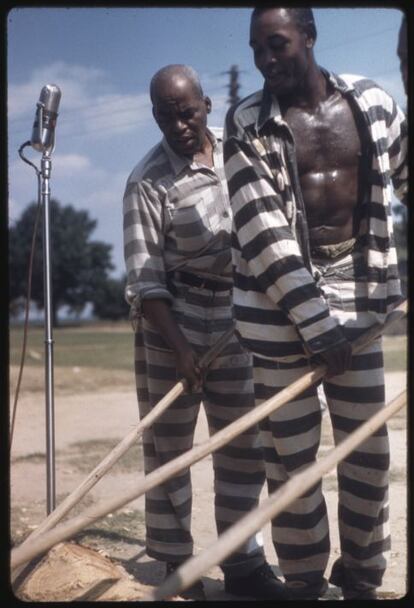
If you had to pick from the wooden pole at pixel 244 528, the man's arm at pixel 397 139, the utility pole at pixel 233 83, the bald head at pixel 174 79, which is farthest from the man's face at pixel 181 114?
the utility pole at pixel 233 83

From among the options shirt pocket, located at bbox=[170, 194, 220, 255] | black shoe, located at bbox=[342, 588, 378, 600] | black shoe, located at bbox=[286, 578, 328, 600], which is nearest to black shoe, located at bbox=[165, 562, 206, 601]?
black shoe, located at bbox=[286, 578, 328, 600]

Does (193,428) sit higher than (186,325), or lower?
lower

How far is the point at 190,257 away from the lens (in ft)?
11.2

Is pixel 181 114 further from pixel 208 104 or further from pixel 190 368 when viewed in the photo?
pixel 190 368

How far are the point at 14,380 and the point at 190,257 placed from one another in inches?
363

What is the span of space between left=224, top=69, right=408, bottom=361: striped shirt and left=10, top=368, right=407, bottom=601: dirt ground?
0.81 m

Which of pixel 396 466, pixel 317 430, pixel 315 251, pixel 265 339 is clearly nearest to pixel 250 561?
pixel 317 430

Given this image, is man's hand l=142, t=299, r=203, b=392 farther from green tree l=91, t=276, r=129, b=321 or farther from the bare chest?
green tree l=91, t=276, r=129, b=321

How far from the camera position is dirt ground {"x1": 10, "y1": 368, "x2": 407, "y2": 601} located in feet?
12.8

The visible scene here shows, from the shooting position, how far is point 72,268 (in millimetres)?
54219

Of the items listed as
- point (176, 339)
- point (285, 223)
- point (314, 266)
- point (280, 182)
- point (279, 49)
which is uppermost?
point (279, 49)

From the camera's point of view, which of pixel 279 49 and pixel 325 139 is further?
pixel 325 139

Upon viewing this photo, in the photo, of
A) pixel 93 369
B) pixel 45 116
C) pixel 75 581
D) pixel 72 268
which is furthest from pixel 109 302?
pixel 75 581

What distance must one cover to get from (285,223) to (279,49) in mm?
614
